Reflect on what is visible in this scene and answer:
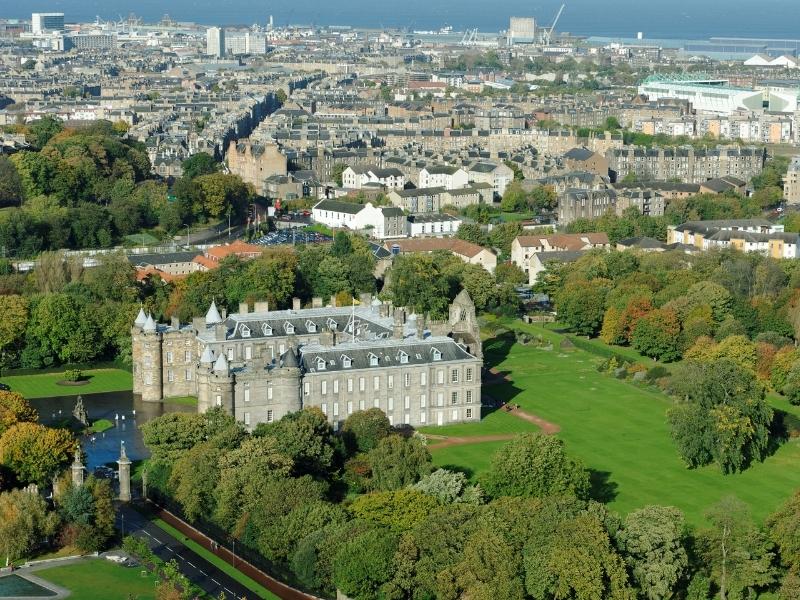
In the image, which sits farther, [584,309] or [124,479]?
[584,309]

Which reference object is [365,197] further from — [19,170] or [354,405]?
[354,405]

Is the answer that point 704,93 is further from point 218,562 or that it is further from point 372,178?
point 218,562

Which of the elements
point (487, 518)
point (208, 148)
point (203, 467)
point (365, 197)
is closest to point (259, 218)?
point (365, 197)

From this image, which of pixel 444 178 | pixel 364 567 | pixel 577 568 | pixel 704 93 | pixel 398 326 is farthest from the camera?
pixel 704 93

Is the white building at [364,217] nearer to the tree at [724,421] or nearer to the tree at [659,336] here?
the tree at [659,336]

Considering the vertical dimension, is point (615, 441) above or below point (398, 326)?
below

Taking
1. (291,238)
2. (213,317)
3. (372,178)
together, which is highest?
(213,317)

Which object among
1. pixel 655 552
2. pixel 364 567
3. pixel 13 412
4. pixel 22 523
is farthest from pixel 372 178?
pixel 364 567
